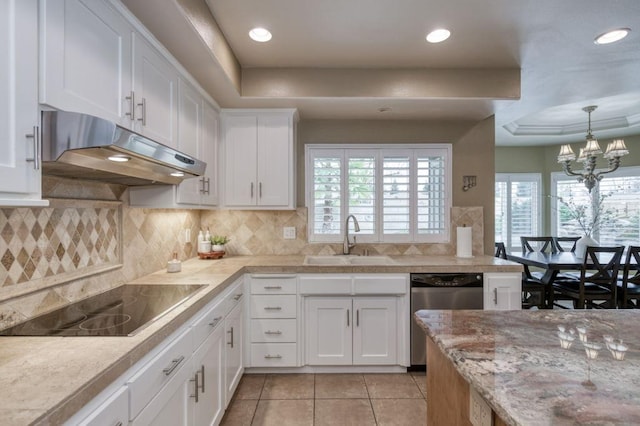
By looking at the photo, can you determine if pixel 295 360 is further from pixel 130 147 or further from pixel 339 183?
pixel 130 147

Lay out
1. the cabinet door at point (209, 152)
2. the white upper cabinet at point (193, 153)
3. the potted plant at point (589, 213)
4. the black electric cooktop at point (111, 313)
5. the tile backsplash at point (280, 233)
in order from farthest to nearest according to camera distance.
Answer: the potted plant at point (589, 213) → the tile backsplash at point (280, 233) → the cabinet door at point (209, 152) → the white upper cabinet at point (193, 153) → the black electric cooktop at point (111, 313)

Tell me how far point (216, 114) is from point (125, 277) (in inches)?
61.4

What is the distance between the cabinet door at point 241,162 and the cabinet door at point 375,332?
1366 millimetres

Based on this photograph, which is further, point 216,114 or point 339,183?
point 339,183

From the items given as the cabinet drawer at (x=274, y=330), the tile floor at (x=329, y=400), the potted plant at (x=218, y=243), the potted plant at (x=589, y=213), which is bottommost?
the tile floor at (x=329, y=400)

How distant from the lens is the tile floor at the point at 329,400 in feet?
7.14

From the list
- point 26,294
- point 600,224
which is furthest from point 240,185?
point 600,224

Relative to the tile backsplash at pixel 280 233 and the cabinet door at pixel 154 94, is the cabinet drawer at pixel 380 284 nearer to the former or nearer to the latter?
the tile backsplash at pixel 280 233

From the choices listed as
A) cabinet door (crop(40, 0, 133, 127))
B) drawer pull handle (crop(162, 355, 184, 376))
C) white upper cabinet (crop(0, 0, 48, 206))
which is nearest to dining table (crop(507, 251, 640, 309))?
drawer pull handle (crop(162, 355, 184, 376))

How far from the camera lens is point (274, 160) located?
3.01 metres

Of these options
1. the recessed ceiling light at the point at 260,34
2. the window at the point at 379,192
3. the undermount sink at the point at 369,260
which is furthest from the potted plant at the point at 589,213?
the recessed ceiling light at the point at 260,34

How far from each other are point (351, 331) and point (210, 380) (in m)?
1.25

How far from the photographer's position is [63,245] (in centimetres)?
159

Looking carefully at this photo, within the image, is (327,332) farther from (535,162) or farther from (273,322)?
(535,162)
